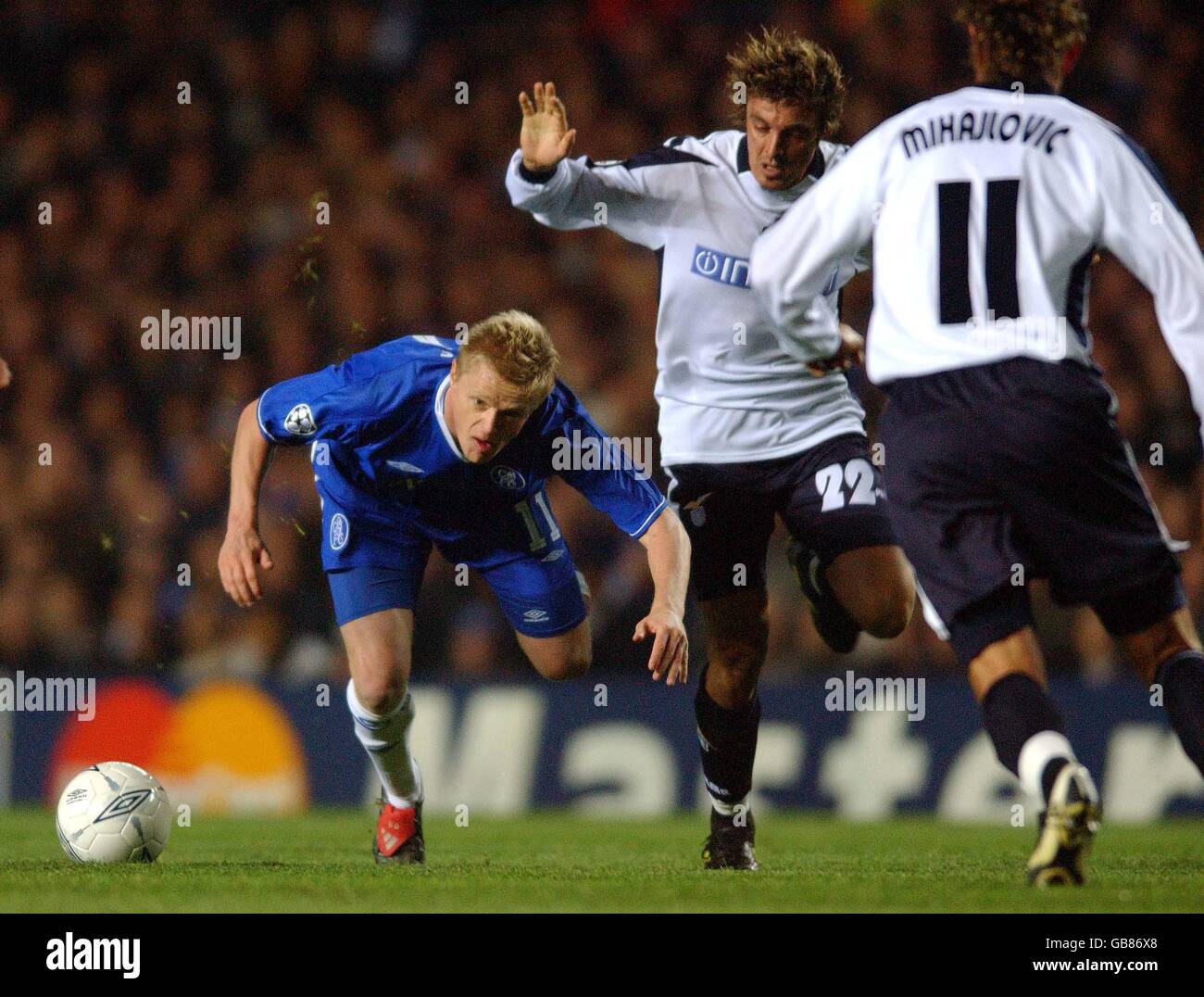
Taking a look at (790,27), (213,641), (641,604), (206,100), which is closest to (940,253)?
(641,604)

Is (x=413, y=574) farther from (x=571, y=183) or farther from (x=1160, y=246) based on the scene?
(x=1160, y=246)

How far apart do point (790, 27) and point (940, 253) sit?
9.40 m

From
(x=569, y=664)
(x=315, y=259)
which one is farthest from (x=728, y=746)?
(x=315, y=259)

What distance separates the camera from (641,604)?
9.82m

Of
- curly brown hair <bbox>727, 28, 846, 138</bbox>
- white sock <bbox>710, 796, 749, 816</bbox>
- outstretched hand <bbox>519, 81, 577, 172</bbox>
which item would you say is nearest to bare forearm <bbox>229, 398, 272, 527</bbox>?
outstretched hand <bbox>519, 81, 577, 172</bbox>

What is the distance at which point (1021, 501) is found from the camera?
3820 mm

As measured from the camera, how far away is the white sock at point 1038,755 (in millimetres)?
3709

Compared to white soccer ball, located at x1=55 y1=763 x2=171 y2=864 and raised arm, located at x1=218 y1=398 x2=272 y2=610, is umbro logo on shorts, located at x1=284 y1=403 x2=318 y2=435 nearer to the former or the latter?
raised arm, located at x1=218 y1=398 x2=272 y2=610

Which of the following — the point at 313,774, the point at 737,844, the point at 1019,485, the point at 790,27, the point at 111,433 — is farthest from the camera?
the point at 790,27

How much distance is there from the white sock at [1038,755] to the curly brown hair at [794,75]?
2440 millimetres

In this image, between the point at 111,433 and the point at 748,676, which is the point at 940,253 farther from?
the point at 111,433

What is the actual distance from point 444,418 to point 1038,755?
236 cm

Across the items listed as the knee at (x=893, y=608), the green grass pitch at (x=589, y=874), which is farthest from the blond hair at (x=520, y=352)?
the green grass pitch at (x=589, y=874)

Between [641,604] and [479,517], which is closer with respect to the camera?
[479,517]
